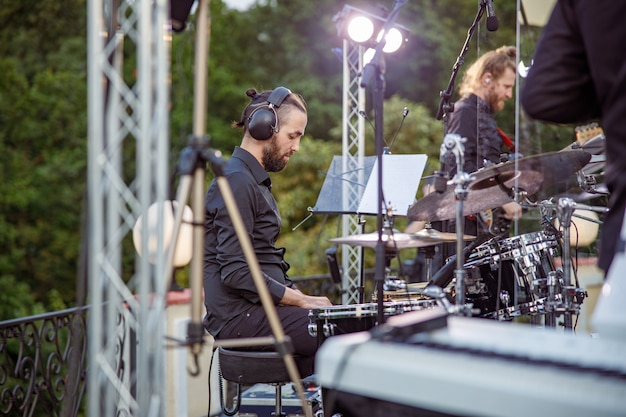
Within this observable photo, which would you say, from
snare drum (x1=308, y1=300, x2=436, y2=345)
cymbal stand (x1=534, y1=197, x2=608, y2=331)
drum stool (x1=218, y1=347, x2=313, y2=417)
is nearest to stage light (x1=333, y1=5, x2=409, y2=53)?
cymbal stand (x1=534, y1=197, x2=608, y2=331)

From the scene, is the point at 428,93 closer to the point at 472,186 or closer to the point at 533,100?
the point at 472,186

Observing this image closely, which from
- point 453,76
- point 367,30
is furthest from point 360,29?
point 453,76

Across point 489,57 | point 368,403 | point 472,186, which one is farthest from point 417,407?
point 489,57

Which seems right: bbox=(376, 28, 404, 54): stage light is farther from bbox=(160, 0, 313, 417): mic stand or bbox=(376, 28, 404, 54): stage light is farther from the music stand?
bbox=(160, 0, 313, 417): mic stand

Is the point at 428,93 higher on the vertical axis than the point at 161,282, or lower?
higher

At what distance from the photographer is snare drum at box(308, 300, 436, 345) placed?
2771 mm

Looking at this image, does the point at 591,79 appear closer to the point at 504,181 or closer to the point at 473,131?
the point at 504,181

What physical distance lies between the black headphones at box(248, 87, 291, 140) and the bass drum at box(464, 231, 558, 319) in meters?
1.08

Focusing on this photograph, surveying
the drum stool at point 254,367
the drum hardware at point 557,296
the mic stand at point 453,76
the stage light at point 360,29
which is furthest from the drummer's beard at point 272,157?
the stage light at point 360,29

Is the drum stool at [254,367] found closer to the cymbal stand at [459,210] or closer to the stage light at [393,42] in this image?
the cymbal stand at [459,210]

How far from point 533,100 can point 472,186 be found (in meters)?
0.98

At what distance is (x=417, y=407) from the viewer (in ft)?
4.47

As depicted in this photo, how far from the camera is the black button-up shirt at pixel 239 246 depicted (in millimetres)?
2994

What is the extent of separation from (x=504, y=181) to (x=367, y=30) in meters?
2.08
